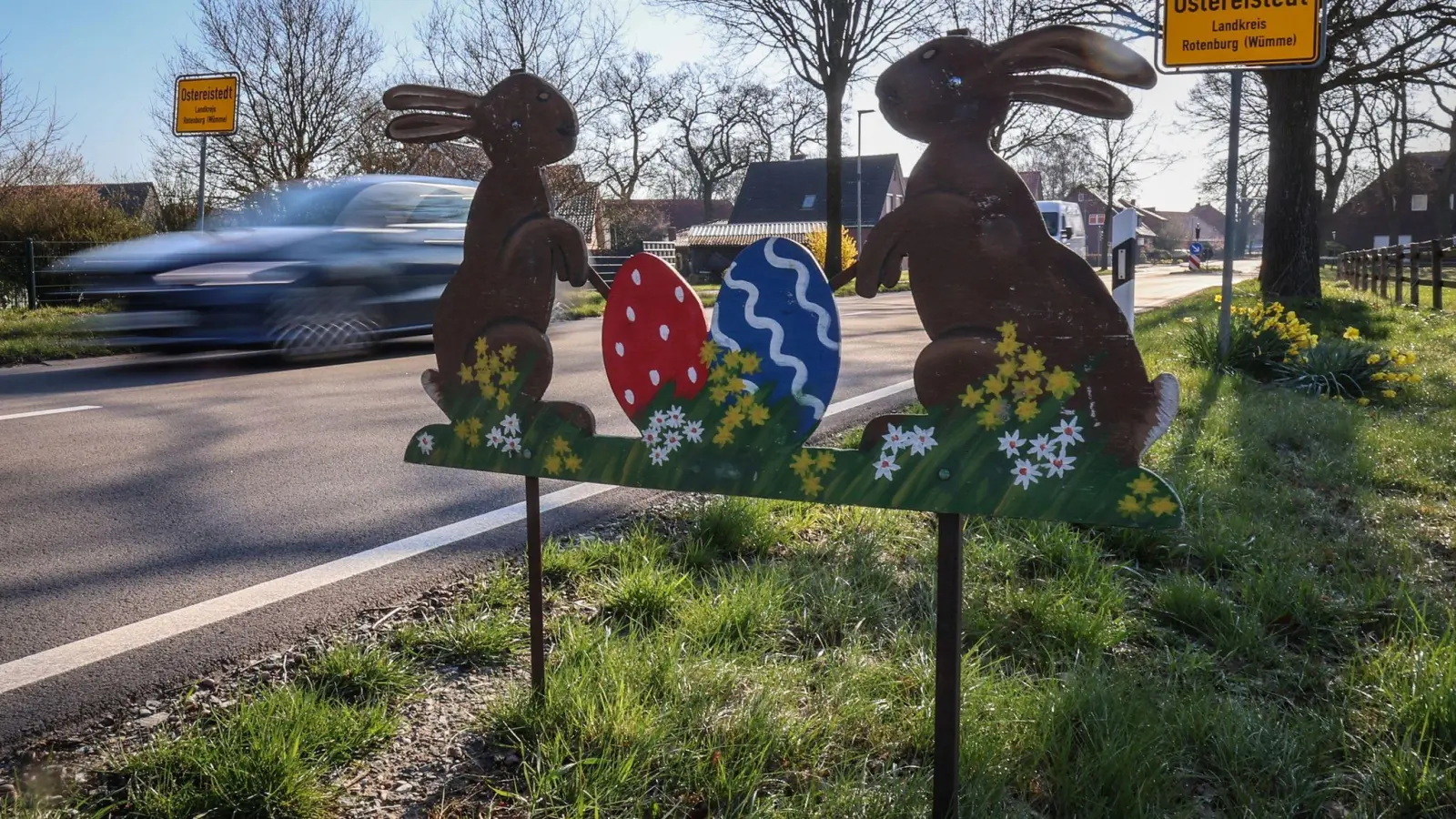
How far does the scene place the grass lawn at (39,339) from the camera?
947cm

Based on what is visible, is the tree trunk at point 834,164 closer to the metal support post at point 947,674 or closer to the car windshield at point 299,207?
the car windshield at point 299,207

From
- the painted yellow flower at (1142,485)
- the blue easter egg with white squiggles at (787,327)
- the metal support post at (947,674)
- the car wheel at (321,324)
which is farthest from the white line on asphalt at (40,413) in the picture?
the painted yellow flower at (1142,485)

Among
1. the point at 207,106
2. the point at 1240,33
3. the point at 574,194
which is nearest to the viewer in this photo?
the point at 1240,33

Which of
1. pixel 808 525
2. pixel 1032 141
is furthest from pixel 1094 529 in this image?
pixel 1032 141

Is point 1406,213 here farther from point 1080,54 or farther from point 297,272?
point 1080,54

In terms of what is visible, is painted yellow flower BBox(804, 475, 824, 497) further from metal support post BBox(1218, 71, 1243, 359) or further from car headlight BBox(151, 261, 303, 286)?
car headlight BBox(151, 261, 303, 286)

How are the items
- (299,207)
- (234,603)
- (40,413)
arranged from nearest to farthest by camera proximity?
(234,603) < (40,413) < (299,207)

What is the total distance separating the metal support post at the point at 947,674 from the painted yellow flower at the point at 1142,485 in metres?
0.34

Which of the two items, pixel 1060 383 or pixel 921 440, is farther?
pixel 921 440

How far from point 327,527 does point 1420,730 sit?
3.70m

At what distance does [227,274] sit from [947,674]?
8373 millimetres

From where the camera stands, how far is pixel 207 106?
1227 cm

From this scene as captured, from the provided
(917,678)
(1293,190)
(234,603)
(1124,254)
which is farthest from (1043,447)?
(1293,190)

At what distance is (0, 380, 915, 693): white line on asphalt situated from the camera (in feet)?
9.13
